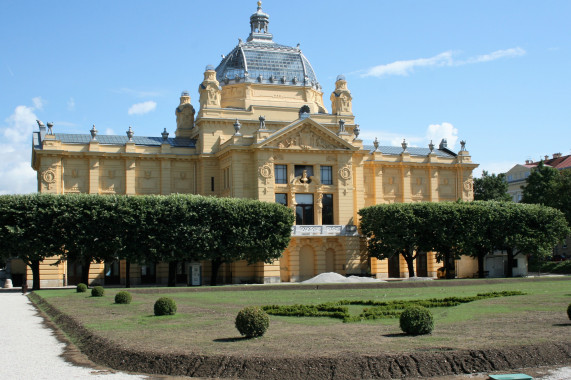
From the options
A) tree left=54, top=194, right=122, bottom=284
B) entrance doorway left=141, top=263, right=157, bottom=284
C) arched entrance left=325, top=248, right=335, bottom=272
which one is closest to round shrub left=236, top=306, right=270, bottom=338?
tree left=54, top=194, right=122, bottom=284

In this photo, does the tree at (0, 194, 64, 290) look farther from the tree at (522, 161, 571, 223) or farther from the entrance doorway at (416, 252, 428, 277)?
the tree at (522, 161, 571, 223)

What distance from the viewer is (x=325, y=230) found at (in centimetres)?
7288

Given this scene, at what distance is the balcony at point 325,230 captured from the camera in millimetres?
71812

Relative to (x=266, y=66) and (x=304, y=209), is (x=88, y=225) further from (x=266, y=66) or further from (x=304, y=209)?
(x=266, y=66)

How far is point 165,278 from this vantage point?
74938 millimetres

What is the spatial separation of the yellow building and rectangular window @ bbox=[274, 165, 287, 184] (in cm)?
11

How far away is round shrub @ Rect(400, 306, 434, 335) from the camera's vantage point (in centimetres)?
2211

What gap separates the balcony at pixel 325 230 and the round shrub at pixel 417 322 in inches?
1927

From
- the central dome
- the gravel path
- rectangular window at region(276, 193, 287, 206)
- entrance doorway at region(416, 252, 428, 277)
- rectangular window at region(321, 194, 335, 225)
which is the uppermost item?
the central dome

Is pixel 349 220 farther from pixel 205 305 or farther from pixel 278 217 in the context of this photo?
pixel 205 305

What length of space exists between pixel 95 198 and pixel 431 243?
3439cm

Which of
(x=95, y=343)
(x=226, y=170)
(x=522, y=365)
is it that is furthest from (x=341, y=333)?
(x=226, y=170)

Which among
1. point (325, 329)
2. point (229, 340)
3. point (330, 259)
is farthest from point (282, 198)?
point (229, 340)

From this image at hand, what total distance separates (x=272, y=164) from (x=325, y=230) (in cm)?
913
